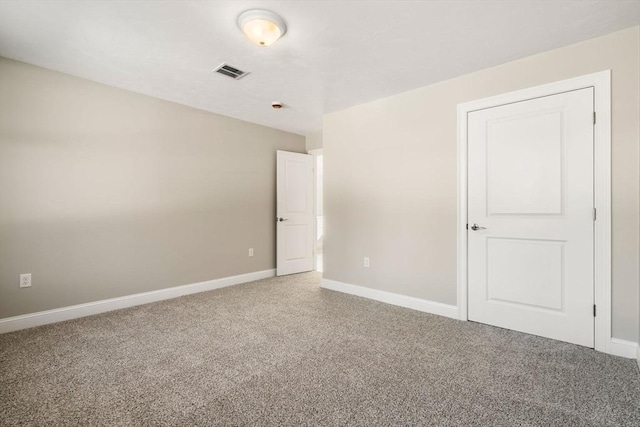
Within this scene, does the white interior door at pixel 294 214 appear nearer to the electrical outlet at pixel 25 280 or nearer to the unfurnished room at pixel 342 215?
the unfurnished room at pixel 342 215

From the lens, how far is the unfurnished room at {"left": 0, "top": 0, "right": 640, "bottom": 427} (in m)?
1.79

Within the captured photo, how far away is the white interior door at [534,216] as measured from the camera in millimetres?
2301

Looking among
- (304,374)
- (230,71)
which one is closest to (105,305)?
(304,374)

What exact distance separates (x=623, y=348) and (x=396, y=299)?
180cm

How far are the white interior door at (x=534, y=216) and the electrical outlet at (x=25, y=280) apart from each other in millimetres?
4084

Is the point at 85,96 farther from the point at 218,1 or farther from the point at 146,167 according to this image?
the point at 218,1

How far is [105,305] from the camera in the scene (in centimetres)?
313

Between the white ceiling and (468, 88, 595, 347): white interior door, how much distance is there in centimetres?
56

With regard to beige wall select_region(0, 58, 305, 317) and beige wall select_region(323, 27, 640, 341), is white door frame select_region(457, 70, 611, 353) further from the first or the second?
beige wall select_region(0, 58, 305, 317)

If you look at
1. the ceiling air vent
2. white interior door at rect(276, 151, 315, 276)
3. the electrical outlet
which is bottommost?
the electrical outlet

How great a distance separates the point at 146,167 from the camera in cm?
344

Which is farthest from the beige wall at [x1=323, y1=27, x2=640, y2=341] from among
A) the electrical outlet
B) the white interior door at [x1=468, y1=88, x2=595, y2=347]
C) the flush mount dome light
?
the electrical outlet

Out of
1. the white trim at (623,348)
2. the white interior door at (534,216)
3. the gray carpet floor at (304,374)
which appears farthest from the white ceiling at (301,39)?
the gray carpet floor at (304,374)

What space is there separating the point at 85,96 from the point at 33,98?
0.40 meters
